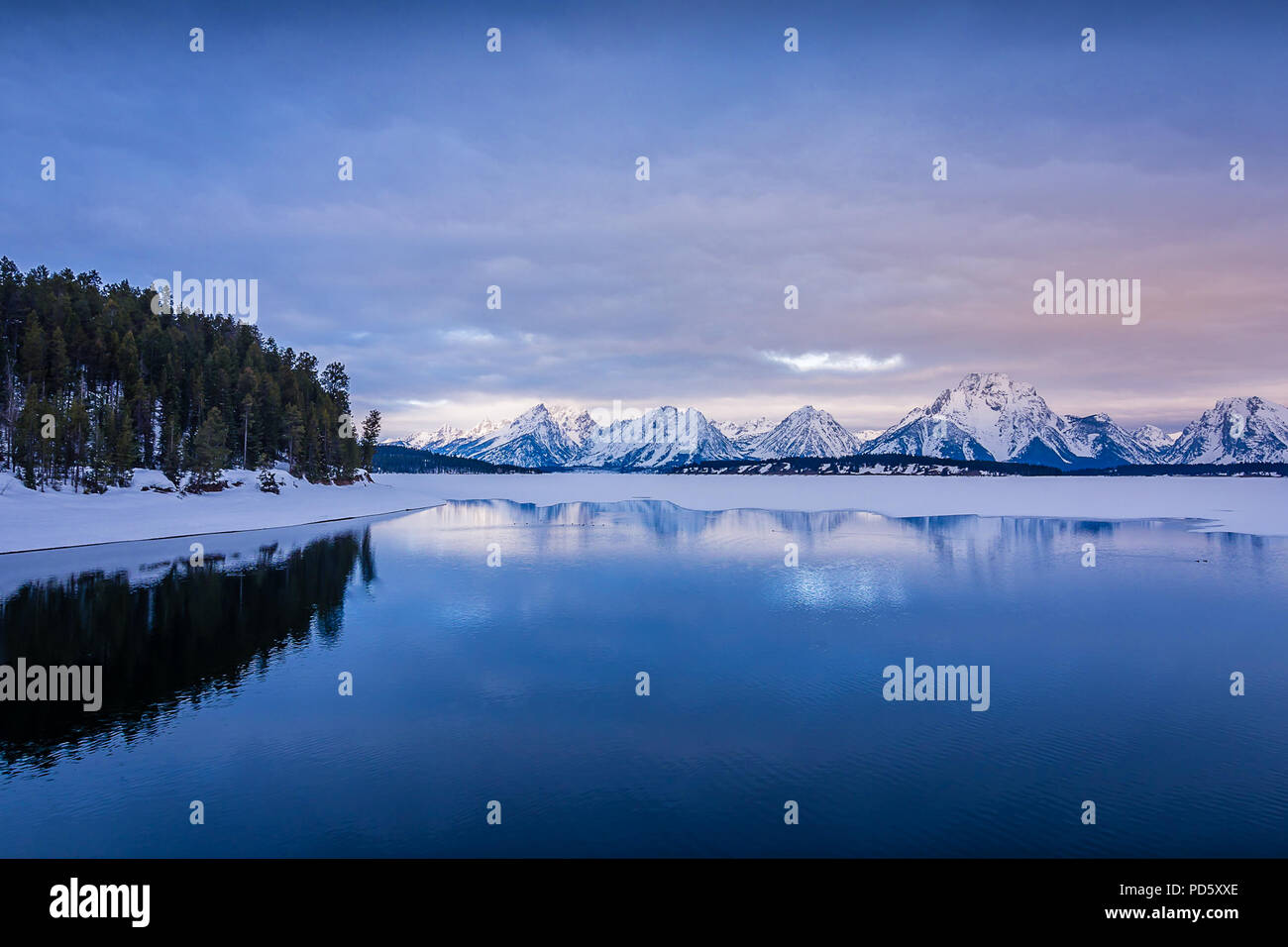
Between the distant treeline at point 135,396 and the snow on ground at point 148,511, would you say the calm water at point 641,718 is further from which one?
the distant treeline at point 135,396

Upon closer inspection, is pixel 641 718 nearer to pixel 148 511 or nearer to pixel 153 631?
pixel 153 631

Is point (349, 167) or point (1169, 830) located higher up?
point (349, 167)

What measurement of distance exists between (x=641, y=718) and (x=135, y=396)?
102m

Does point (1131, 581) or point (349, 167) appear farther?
point (349, 167)

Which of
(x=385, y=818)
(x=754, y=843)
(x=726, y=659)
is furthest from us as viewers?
(x=726, y=659)

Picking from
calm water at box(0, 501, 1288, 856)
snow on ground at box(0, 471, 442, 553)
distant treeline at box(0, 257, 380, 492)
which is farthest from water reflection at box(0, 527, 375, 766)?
distant treeline at box(0, 257, 380, 492)

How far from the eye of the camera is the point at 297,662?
2416cm

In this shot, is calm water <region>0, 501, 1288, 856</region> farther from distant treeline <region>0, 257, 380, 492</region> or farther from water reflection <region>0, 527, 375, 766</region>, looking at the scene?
distant treeline <region>0, 257, 380, 492</region>

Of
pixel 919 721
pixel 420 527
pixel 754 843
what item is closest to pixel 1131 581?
pixel 919 721

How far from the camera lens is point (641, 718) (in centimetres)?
1908

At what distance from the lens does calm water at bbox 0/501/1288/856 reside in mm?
13266

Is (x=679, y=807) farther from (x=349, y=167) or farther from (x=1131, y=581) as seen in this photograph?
(x=349, y=167)

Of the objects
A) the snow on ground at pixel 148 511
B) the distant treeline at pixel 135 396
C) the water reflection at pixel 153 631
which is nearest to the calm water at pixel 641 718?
the water reflection at pixel 153 631
